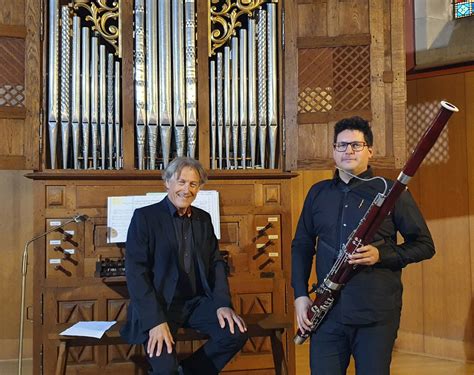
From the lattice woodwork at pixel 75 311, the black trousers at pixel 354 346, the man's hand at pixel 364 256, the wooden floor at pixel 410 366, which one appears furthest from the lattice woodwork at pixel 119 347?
the man's hand at pixel 364 256

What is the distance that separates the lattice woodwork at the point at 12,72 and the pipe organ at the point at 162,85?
17cm

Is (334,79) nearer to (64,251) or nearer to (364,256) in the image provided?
(364,256)

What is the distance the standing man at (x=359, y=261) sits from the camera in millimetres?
2307

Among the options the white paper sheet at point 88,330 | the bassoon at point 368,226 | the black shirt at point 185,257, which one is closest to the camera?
the bassoon at point 368,226

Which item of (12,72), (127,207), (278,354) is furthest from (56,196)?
(278,354)

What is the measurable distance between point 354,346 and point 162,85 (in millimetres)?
2328

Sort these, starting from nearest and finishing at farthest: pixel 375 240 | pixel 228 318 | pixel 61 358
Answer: pixel 375 240, pixel 228 318, pixel 61 358

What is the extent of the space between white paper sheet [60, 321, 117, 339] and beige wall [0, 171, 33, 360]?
1.71 m

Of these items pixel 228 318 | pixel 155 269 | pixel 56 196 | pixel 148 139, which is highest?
pixel 148 139

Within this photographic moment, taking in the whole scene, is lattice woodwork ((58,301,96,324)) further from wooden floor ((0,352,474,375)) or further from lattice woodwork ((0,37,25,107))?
lattice woodwork ((0,37,25,107))

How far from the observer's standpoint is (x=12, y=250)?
4969mm

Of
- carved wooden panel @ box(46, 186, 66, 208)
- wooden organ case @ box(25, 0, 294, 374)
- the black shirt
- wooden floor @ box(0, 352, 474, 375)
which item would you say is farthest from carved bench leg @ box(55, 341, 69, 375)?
wooden floor @ box(0, 352, 474, 375)

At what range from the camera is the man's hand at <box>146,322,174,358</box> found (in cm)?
284

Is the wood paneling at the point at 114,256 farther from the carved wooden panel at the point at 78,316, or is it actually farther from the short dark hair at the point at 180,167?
the short dark hair at the point at 180,167
